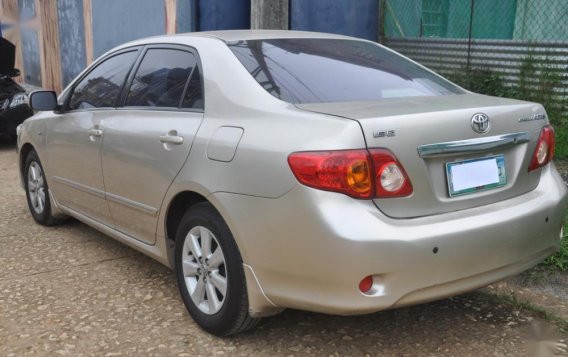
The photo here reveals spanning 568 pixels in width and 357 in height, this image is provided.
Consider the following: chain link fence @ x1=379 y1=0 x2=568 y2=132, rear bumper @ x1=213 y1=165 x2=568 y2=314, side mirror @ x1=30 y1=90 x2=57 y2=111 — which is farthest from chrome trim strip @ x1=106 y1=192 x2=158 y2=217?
chain link fence @ x1=379 y1=0 x2=568 y2=132

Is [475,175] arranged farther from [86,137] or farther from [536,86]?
[536,86]

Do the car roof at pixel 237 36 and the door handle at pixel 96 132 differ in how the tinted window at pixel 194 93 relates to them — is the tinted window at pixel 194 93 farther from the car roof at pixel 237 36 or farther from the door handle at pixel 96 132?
the door handle at pixel 96 132

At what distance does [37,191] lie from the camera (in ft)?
17.2

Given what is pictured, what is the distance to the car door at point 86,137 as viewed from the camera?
4.11 metres

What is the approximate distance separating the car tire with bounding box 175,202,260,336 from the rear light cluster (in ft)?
→ 1.94

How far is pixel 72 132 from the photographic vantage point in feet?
14.4

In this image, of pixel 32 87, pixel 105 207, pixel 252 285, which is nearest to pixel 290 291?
pixel 252 285

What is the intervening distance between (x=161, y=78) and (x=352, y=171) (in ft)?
5.48

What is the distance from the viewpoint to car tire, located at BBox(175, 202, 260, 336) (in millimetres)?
2969

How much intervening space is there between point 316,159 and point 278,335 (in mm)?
1135

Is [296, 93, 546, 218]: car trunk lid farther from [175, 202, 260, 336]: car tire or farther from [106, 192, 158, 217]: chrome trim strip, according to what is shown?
[106, 192, 158, 217]: chrome trim strip

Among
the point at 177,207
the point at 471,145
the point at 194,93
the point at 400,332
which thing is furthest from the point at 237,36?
the point at 400,332

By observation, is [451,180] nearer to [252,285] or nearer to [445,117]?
[445,117]

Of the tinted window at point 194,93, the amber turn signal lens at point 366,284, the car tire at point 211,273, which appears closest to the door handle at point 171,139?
the tinted window at point 194,93
